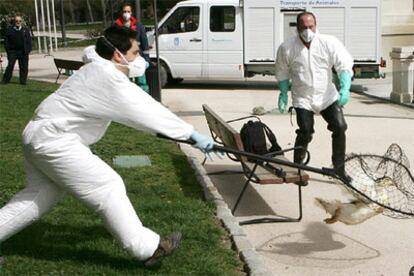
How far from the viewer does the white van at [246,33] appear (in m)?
16.6

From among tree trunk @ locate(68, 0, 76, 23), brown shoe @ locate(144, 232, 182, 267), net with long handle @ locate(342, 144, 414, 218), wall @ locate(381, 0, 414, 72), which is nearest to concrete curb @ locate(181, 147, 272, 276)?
brown shoe @ locate(144, 232, 182, 267)

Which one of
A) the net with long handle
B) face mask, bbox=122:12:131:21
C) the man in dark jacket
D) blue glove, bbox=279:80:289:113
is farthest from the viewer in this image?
the man in dark jacket

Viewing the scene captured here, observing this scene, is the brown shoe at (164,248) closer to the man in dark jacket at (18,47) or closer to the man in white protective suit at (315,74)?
the man in white protective suit at (315,74)

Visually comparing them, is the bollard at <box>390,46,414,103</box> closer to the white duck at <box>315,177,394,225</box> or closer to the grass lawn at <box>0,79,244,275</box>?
the grass lawn at <box>0,79,244,275</box>

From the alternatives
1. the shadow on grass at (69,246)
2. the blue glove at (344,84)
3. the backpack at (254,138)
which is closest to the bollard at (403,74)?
the blue glove at (344,84)

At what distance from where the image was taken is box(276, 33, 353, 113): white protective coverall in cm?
644

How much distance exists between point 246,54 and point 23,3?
34709 millimetres

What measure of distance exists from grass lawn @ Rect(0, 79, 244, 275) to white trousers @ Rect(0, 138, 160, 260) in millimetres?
273

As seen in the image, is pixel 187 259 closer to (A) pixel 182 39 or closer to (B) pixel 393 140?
(B) pixel 393 140

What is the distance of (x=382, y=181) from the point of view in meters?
4.76

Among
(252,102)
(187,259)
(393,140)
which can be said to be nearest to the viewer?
(187,259)

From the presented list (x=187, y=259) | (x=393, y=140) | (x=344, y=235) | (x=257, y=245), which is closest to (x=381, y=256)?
(x=344, y=235)

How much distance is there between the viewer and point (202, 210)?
5.63 meters

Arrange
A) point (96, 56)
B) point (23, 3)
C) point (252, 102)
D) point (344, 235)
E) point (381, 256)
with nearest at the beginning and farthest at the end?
1. point (96, 56)
2. point (381, 256)
3. point (344, 235)
4. point (252, 102)
5. point (23, 3)
